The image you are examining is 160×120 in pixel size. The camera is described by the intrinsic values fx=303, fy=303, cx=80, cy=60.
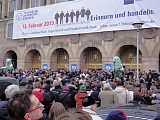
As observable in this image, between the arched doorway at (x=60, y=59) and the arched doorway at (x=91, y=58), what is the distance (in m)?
2.50

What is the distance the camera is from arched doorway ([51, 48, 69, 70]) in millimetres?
32094

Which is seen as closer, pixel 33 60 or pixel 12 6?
pixel 33 60

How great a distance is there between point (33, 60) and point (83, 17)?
9.95 m

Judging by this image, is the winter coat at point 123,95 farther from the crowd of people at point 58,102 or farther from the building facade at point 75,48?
the building facade at point 75,48

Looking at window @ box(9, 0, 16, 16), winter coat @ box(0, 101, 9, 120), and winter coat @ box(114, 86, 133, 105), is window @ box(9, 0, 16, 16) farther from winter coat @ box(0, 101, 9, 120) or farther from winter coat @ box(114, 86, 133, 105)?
winter coat @ box(0, 101, 9, 120)

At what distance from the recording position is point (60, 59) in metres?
33.0

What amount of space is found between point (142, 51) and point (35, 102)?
74.6 feet

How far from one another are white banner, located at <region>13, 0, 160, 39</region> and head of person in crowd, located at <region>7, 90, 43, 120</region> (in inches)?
847

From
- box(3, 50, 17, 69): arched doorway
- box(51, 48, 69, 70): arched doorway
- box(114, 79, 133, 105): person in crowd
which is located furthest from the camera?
box(3, 50, 17, 69): arched doorway

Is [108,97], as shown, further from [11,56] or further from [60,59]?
[11,56]

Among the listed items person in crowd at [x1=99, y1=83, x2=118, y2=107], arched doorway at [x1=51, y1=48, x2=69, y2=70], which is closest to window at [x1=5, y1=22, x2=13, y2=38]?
arched doorway at [x1=51, y1=48, x2=69, y2=70]

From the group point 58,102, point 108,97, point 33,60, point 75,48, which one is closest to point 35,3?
point 33,60

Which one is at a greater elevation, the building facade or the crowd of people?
the building facade

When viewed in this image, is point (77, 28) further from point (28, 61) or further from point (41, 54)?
point (28, 61)
